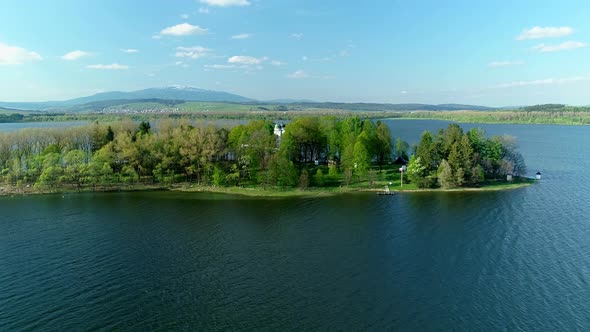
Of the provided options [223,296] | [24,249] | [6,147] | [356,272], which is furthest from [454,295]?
[6,147]

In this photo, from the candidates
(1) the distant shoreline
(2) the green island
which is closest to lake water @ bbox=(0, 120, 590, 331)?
(1) the distant shoreline

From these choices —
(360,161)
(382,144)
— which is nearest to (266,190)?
(360,161)

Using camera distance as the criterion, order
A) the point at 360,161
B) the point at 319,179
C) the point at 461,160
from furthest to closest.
Answer: 1. the point at 360,161
2. the point at 319,179
3. the point at 461,160

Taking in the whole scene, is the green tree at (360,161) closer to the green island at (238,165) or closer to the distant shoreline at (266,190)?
the green island at (238,165)

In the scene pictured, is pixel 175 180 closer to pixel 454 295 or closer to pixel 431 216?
pixel 431 216

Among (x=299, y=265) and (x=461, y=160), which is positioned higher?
(x=461, y=160)

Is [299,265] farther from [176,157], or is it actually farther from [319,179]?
[176,157]
